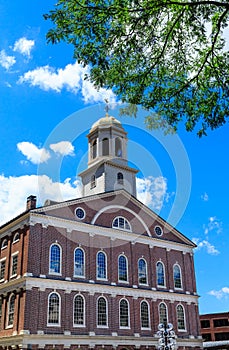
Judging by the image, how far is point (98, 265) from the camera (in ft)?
103

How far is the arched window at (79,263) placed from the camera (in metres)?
30.1

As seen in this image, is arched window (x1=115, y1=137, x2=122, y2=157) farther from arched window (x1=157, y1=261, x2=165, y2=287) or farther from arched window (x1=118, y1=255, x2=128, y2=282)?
arched window (x1=157, y1=261, x2=165, y2=287)

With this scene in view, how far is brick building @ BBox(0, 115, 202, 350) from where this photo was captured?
2744cm

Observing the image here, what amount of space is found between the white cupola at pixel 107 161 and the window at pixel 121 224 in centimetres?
320

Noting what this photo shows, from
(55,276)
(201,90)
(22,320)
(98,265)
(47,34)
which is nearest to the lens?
(47,34)

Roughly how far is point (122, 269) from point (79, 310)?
5.63m

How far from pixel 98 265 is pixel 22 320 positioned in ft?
25.2

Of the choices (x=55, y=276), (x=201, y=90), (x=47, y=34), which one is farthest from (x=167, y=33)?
(x=55, y=276)

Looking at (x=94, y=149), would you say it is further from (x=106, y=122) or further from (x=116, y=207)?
(x=116, y=207)

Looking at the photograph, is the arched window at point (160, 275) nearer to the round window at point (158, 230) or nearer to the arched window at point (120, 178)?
the round window at point (158, 230)

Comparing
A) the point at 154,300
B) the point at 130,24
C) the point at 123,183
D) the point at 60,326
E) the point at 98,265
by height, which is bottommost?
the point at 60,326

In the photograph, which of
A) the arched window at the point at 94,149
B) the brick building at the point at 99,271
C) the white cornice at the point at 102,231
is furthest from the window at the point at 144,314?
the arched window at the point at 94,149

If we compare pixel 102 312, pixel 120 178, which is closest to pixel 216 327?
pixel 120 178

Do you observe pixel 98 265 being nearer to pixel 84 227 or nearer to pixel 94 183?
pixel 84 227
